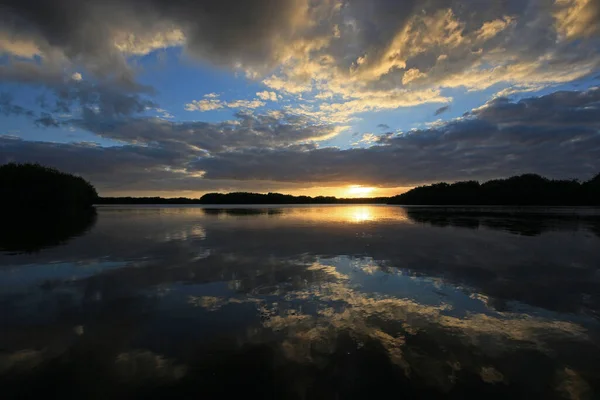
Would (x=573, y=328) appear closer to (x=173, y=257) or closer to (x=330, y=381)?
(x=330, y=381)

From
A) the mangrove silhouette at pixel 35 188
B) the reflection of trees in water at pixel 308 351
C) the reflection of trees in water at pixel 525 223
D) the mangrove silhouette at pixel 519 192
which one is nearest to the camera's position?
the reflection of trees in water at pixel 308 351

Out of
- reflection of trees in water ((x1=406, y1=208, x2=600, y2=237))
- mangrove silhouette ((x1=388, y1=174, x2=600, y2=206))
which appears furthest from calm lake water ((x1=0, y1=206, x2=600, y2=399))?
mangrove silhouette ((x1=388, y1=174, x2=600, y2=206))

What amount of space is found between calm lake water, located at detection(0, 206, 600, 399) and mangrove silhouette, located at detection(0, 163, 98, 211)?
76162 mm

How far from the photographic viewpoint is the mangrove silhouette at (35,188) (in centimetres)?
7025

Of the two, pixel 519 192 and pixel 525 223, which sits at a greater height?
pixel 519 192

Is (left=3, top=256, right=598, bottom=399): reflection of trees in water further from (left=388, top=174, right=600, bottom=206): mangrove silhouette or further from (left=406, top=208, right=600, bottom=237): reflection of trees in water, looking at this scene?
(left=388, top=174, right=600, bottom=206): mangrove silhouette

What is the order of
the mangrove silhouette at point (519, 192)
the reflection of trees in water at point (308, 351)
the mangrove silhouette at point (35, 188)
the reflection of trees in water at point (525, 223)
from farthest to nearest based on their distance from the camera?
1. the mangrove silhouette at point (519, 192)
2. the mangrove silhouette at point (35, 188)
3. the reflection of trees in water at point (525, 223)
4. the reflection of trees in water at point (308, 351)

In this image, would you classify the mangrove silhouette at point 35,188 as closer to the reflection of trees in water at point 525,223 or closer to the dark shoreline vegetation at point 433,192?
the dark shoreline vegetation at point 433,192

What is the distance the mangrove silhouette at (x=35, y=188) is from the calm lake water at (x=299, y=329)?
250ft

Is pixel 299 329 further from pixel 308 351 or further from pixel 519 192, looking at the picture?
pixel 519 192

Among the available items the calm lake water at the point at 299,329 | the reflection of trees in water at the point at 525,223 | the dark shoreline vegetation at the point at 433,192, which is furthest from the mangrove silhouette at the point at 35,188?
the reflection of trees in water at the point at 525,223

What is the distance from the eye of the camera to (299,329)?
7.26 metres

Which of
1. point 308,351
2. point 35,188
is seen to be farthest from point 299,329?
point 35,188

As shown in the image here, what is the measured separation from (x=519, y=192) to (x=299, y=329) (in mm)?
154877
